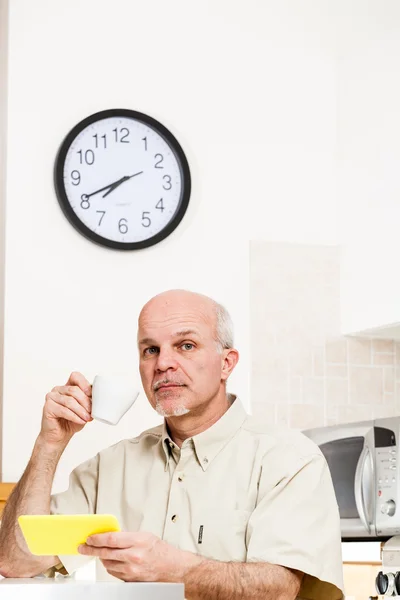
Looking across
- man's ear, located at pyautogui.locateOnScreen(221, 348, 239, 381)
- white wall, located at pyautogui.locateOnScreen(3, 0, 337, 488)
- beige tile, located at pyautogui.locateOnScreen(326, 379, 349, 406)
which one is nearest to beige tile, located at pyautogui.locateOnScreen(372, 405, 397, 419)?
beige tile, located at pyautogui.locateOnScreen(326, 379, 349, 406)

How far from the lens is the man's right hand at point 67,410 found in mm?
1861

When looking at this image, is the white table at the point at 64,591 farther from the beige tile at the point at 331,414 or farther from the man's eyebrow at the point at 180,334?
the beige tile at the point at 331,414

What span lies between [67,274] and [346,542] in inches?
46.9

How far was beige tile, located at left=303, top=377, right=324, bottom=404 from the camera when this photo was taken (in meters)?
3.37

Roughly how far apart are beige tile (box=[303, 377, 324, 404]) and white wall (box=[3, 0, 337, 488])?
215 mm

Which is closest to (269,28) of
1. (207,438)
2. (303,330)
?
(303,330)

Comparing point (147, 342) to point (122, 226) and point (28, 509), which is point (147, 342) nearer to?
point (28, 509)

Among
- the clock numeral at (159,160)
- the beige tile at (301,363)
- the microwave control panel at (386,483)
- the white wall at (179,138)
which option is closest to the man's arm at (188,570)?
the microwave control panel at (386,483)

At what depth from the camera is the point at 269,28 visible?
3.59 metres

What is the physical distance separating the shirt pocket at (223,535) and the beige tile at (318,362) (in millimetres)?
1622

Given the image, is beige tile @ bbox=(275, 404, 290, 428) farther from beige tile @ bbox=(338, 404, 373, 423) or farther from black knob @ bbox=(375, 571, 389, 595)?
black knob @ bbox=(375, 571, 389, 595)

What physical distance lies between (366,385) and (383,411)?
0.11 meters

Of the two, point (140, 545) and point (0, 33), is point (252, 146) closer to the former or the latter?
point (0, 33)

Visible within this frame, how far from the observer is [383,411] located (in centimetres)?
346
